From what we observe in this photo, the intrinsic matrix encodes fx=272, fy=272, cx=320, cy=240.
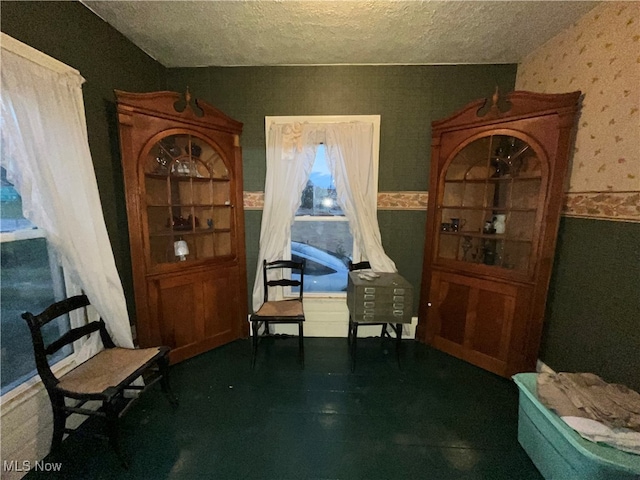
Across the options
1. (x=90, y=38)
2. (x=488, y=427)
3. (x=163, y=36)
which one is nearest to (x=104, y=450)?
(x=488, y=427)

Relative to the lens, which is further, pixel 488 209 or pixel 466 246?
pixel 466 246

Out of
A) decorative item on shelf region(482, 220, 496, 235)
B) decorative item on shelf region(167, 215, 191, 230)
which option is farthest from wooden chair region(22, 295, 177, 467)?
decorative item on shelf region(482, 220, 496, 235)

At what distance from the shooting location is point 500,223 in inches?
91.0

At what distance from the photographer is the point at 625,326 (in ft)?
5.19

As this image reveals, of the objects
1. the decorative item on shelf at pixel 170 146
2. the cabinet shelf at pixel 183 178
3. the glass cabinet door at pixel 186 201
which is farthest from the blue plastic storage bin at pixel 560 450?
the decorative item on shelf at pixel 170 146

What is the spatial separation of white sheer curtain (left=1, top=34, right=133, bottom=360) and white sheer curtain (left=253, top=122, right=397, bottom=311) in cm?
125

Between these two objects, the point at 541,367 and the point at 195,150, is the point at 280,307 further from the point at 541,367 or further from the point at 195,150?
the point at 541,367

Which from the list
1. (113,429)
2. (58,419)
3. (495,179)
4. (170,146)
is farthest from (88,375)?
(495,179)

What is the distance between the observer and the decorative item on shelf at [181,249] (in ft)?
7.83

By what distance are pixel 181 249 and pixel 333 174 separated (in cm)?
154

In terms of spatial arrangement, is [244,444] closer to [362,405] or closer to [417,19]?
[362,405]

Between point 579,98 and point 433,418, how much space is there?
2.43 metres

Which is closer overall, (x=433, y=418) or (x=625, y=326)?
(x=625, y=326)

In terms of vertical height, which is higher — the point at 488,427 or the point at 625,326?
the point at 625,326
